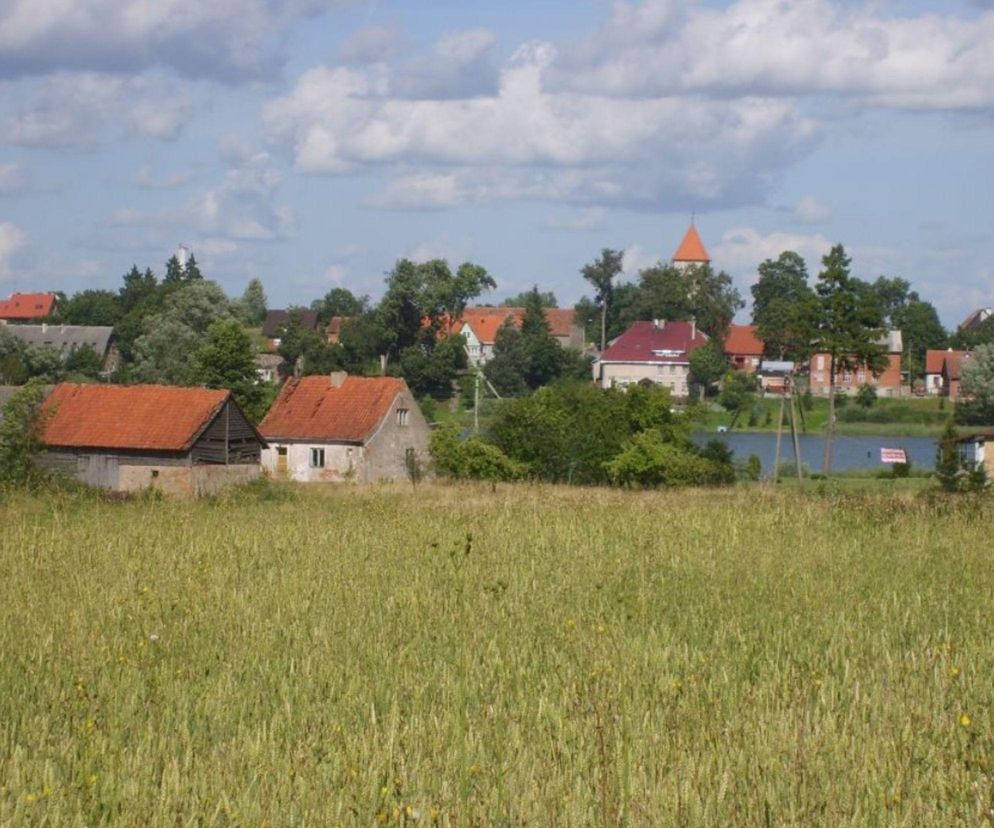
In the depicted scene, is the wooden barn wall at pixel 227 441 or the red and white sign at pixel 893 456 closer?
the wooden barn wall at pixel 227 441

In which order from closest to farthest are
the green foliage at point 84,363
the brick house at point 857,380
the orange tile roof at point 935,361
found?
the green foliage at point 84,363 < the brick house at point 857,380 < the orange tile roof at point 935,361

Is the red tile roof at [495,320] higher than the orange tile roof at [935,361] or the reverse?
higher

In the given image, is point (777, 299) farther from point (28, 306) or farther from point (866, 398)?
point (28, 306)

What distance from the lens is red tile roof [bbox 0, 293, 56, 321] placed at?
570 ft

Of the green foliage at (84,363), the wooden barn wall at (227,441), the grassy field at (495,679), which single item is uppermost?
the green foliage at (84,363)

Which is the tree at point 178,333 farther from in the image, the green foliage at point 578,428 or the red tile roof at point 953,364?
the red tile roof at point 953,364

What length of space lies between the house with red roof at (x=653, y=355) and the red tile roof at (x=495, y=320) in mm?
10814

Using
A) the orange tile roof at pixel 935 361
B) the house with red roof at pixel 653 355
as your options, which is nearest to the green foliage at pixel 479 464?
the house with red roof at pixel 653 355

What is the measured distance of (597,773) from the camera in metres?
7.33

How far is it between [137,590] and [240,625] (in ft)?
6.18

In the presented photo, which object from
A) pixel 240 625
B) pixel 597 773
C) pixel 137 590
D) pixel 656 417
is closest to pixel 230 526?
pixel 137 590

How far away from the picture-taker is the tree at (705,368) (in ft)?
378

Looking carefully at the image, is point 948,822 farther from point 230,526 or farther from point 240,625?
point 230,526

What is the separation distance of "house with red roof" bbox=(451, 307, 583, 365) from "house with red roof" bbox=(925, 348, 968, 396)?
1251 inches
